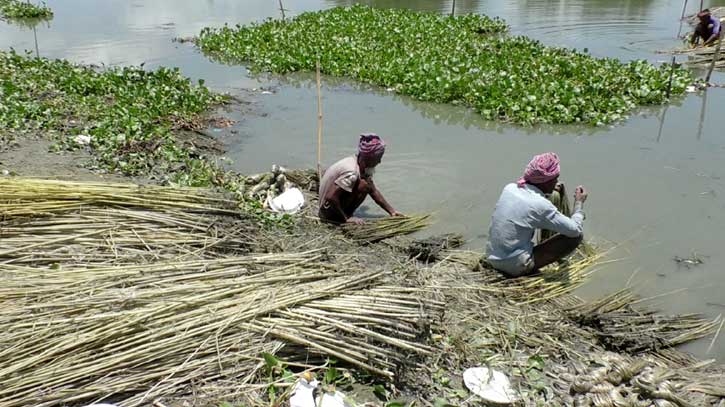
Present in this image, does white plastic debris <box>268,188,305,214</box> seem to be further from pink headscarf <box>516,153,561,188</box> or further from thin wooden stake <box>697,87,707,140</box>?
thin wooden stake <box>697,87,707,140</box>

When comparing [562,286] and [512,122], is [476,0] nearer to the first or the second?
[512,122]

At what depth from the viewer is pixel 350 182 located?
463 centimetres

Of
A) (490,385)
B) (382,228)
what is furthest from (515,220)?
(490,385)

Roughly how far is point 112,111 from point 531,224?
232 inches

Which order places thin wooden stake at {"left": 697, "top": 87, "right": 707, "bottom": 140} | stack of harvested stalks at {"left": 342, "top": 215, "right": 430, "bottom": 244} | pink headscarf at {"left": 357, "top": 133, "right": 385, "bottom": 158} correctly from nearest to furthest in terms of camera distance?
pink headscarf at {"left": 357, "top": 133, "right": 385, "bottom": 158} < stack of harvested stalks at {"left": 342, "top": 215, "right": 430, "bottom": 244} < thin wooden stake at {"left": 697, "top": 87, "right": 707, "bottom": 140}

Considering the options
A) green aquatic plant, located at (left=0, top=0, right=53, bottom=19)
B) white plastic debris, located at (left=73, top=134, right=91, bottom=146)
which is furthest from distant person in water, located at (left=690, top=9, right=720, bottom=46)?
green aquatic plant, located at (left=0, top=0, right=53, bottom=19)

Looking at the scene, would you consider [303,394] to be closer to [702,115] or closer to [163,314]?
[163,314]

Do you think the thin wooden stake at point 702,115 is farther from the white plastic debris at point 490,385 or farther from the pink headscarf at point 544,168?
the white plastic debris at point 490,385

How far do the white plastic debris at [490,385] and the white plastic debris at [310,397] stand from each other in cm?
70

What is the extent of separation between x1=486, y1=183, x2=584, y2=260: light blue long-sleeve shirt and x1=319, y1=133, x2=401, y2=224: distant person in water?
1174 millimetres

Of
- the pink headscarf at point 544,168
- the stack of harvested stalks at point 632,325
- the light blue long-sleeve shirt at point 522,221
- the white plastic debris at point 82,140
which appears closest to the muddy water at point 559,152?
the stack of harvested stalks at point 632,325

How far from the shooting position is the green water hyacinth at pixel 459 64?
8.32 meters

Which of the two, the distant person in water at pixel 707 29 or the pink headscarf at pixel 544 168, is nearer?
the pink headscarf at pixel 544 168

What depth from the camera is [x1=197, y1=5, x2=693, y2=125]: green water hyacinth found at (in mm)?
8320
